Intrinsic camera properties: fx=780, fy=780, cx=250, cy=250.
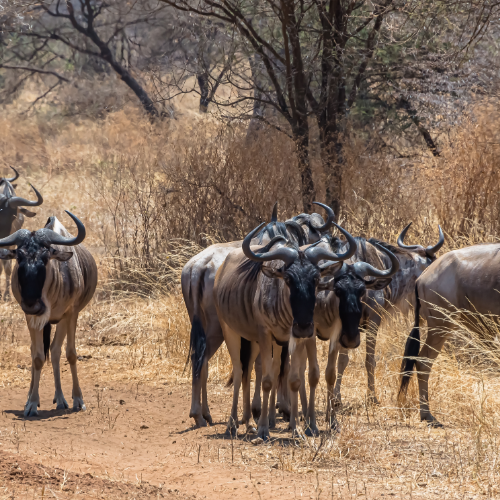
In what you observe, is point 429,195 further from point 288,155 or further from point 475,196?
point 288,155

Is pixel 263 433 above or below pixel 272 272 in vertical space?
below

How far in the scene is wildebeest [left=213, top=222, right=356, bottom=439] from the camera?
5281 millimetres

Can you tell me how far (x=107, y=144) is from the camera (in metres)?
20.4

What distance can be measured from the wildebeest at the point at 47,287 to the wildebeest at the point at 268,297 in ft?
4.86

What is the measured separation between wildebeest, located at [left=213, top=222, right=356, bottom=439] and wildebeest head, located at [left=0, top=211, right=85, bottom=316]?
57.6 inches

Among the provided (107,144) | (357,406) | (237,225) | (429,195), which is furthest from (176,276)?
(107,144)

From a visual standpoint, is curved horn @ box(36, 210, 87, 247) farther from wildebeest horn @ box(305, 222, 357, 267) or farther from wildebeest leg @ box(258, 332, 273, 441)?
wildebeest horn @ box(305, 222, 357, 267)

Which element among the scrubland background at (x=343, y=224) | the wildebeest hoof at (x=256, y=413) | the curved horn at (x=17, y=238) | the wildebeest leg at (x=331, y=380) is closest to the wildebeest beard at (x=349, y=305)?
the wildebeest leg at (x=331, y=380)

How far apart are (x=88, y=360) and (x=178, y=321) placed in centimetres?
114

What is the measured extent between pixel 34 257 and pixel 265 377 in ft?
7.36

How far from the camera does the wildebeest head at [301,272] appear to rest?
520 centimetres

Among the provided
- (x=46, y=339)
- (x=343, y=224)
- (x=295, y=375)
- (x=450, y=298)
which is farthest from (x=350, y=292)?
(x=343, y=224)

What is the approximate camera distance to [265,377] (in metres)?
5.63

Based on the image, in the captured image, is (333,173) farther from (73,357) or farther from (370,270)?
(370,270)
